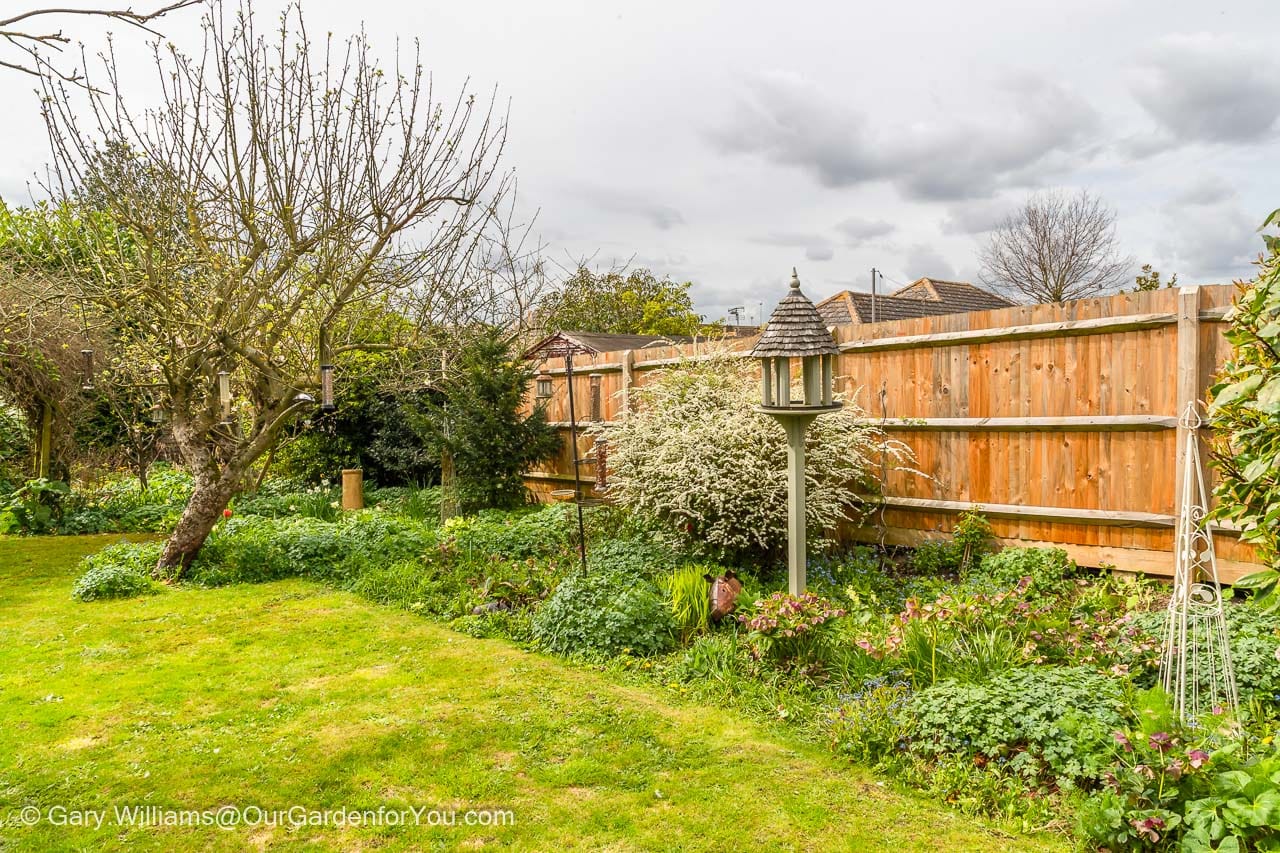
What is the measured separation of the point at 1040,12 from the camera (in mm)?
5520

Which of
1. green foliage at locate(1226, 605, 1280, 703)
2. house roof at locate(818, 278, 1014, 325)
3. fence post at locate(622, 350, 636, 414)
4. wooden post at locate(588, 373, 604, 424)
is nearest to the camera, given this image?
green foliage at locate(1226, 605, 1280, 703)

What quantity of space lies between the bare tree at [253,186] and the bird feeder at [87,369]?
8.02 ft

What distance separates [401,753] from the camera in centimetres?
352

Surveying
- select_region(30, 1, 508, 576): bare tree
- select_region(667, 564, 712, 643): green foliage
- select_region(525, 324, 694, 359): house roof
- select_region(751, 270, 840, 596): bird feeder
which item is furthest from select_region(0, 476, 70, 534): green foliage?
select_region(751, 270, 840, 596): bird feeder

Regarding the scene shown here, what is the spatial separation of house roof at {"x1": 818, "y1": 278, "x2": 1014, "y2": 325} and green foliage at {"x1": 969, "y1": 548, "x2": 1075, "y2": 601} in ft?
35.0

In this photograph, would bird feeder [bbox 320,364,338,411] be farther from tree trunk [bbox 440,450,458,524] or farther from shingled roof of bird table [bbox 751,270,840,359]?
shingled roof of bird table [bbox 751,270,840,359]

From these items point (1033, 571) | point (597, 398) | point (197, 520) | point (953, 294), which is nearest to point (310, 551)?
point (197, 520)

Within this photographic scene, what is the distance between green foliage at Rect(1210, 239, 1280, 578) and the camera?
1980 mm

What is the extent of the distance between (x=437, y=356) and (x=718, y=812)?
8.12 m

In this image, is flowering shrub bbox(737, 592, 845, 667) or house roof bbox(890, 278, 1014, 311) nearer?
flowering shrub bbox(737, 592, 845, 667)

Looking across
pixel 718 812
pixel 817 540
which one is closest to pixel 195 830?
pixel 718 812

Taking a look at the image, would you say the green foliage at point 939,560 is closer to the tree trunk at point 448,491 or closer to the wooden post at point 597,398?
the wooden post at point 597,398

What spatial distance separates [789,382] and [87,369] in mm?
9075

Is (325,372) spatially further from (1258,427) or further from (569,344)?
(569,344)
